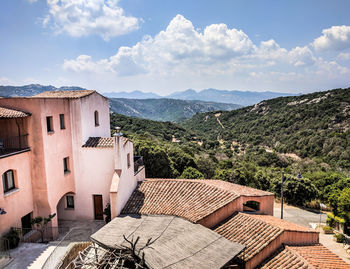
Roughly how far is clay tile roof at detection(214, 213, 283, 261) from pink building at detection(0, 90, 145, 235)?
6.69 metres

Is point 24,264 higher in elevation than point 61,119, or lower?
lower

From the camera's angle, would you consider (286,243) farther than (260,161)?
No

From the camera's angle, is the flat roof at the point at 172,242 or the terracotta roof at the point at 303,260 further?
the terracotta roof at the point at 303,260

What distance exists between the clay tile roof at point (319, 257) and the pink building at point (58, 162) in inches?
420

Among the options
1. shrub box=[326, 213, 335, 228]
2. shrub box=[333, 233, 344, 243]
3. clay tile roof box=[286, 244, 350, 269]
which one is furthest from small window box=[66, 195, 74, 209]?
shrub box=[326, 213, 335, 228]

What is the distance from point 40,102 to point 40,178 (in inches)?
179

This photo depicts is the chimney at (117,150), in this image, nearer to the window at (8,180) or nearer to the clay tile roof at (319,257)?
the window at (8,180)

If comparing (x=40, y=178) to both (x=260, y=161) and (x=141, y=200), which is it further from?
(x=260, y=161)

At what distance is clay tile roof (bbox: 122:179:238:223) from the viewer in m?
14.5

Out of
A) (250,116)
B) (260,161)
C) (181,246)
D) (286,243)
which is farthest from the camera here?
(250,116)

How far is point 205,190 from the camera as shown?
16594 mm

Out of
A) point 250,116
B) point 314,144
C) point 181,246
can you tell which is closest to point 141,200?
point 181,246

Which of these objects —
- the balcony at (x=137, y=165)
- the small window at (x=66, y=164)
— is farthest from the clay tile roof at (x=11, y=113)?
the balcony at (x=137, y=165)

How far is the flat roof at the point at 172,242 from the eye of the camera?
985 centimetres
